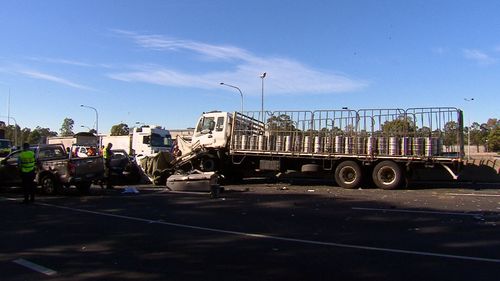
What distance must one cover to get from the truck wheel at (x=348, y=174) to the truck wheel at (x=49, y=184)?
10.2 metres

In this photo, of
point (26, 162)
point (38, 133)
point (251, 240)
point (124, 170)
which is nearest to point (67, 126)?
point (38, 133)

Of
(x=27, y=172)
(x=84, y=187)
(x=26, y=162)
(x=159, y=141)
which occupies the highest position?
(x=159, y=141)

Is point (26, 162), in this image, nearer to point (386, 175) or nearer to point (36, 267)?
point (36, 267)

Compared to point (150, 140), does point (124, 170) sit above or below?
below

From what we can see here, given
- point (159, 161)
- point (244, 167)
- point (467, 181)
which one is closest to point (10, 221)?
point (159, 161)

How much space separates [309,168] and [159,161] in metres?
6.47

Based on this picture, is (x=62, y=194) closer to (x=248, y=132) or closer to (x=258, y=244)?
(x=248, y=132)

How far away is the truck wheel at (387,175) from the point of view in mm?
18047

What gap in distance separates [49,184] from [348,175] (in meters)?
10.8

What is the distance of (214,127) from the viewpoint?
21719mm

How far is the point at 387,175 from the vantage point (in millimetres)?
18391

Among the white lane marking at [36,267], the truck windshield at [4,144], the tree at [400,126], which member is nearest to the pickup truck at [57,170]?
the white lane marking at [36,267]

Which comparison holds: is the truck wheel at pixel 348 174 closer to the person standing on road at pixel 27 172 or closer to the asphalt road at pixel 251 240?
the asphalt road at pixel 251 240

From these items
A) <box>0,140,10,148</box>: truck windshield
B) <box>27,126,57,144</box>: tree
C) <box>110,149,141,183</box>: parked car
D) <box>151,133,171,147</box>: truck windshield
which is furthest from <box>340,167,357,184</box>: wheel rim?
<box>27,126,57,144</box>: tree
